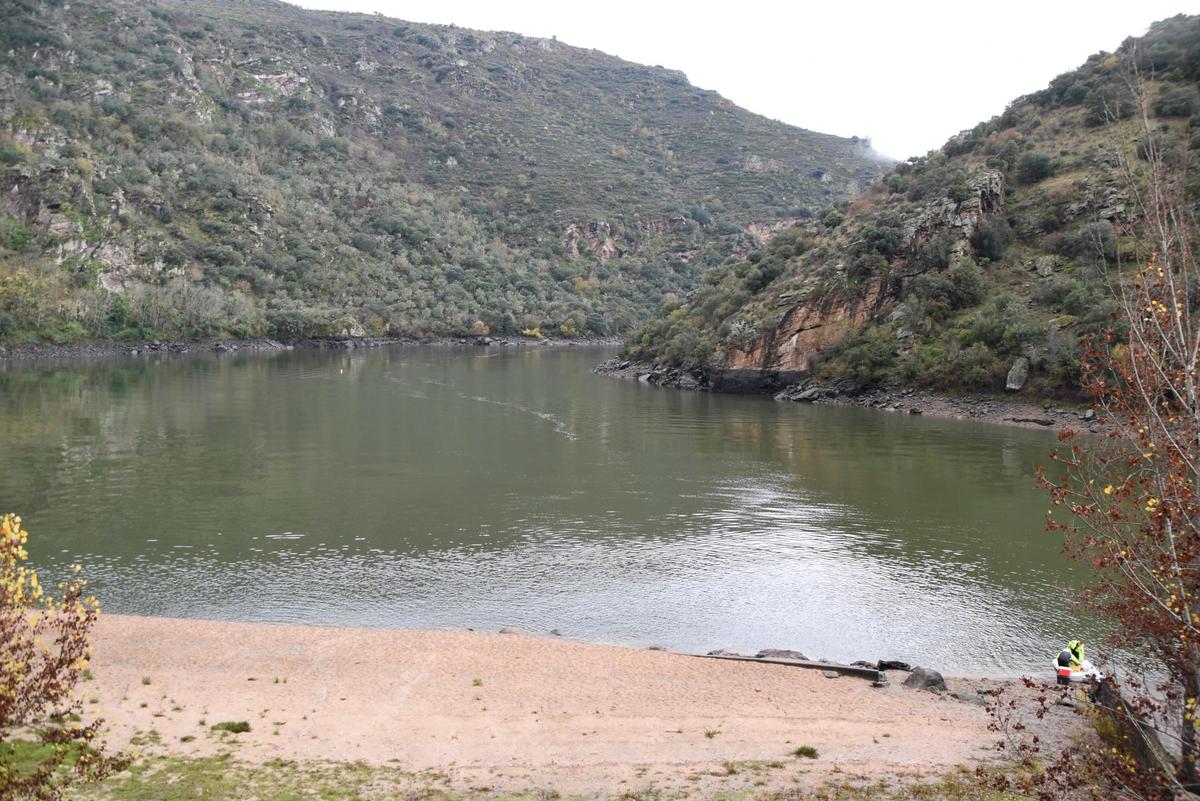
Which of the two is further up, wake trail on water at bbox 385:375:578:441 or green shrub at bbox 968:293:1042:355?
green shrub at bbox 968:293:1042:355

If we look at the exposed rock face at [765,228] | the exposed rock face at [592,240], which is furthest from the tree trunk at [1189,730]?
the exposed rock face at [765,228]

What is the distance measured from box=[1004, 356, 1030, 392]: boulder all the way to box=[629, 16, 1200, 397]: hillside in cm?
36

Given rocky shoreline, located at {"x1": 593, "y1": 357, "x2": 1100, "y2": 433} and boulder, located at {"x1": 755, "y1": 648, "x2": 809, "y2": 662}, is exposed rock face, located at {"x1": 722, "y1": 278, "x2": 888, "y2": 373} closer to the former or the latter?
rocky shoreline, located at {"x1": 593, "y1": 357, "x2": 1100, "y2": 433}

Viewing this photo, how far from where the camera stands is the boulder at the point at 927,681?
605 inches

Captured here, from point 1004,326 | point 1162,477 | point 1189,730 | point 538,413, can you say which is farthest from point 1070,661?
point 1004,326

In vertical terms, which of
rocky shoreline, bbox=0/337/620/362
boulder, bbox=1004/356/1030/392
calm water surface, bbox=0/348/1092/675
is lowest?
calm water surface, bbox=0/348/1092/675

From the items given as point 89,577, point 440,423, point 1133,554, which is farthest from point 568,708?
point 440,423

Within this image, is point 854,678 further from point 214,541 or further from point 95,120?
point 95,120

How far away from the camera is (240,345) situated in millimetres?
117312

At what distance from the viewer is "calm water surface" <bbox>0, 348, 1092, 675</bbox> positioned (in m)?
20.0

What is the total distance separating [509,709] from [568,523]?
47.7 feet

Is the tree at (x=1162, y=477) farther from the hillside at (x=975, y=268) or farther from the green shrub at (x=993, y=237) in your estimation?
the green shrub at (x=993, y=237)

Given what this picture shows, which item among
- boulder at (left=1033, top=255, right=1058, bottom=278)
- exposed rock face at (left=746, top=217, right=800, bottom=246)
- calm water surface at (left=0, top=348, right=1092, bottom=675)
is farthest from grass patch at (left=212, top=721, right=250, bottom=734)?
exposed rock face at (left=746, top=217, right=800, bottom=246)

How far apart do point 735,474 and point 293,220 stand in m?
135
